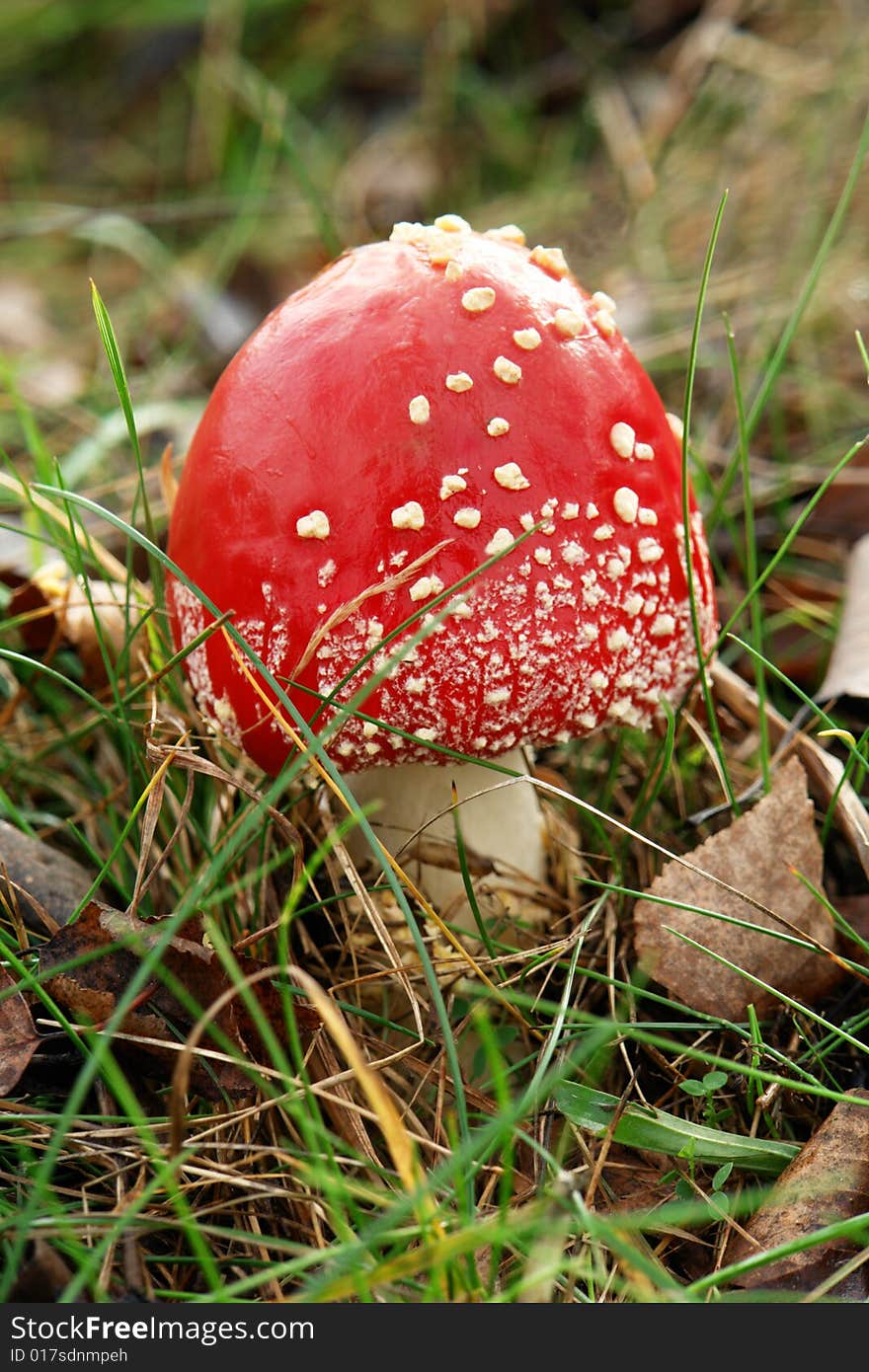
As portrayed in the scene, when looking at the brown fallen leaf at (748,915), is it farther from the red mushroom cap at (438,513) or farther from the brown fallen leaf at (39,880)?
the brown fallen leaf at (39,880)

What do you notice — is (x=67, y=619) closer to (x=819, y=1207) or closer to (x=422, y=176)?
(x=819, y=1207)

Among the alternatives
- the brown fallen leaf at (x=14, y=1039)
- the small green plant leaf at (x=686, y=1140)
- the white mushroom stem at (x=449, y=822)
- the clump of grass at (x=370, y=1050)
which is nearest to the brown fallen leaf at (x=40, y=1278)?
the clump of grass at (x=370, y=1050)

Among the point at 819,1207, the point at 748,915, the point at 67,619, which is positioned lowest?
the point at 819,1207

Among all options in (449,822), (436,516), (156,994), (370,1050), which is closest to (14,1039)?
(156,994)

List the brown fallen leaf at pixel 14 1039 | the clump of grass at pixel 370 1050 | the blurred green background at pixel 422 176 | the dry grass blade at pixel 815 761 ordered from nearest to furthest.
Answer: the clump of grass at pixel 370 1050 → the brown fallen leaf at pixel 14 1039 → the dry grass blade at pixel 815 761 → the blurred green background at pixel 422 176

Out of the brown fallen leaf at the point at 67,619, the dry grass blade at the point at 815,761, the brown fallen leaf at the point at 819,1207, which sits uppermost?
the brown fallen leaf at the point at 67,619

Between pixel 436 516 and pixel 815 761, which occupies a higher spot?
pixel 436 516
